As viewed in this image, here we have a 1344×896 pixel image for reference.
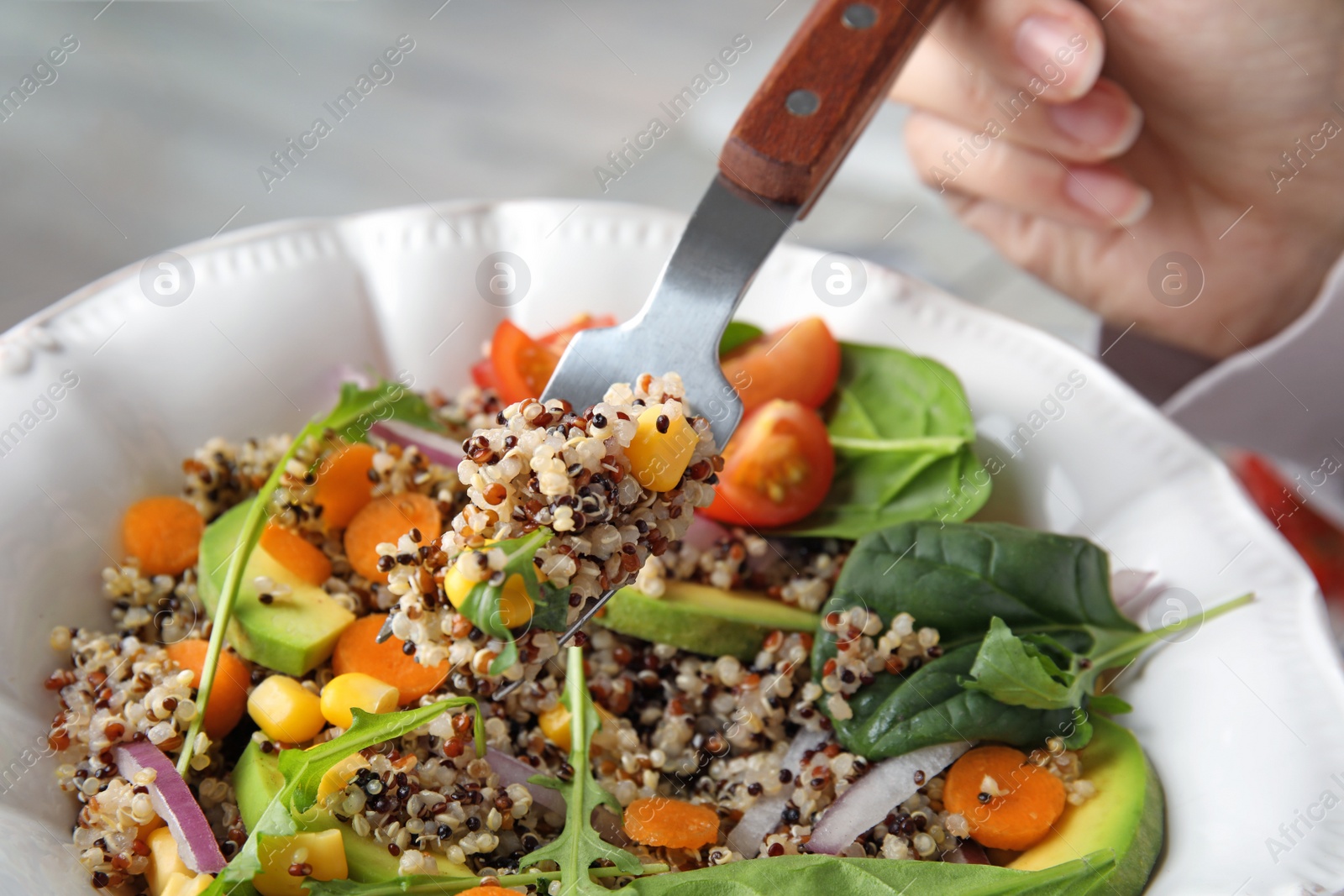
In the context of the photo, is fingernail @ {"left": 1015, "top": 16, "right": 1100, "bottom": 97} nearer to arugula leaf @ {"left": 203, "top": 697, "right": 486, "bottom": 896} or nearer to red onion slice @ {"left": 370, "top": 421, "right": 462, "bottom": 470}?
red onion slice @ {"left": 370, "top": 421, "right": 462, "bottom": 470}

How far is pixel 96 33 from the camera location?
149 inches

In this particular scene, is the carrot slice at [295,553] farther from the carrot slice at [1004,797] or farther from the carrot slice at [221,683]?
the carrot slice at [1004,797]

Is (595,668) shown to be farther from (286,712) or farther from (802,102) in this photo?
(802,102)

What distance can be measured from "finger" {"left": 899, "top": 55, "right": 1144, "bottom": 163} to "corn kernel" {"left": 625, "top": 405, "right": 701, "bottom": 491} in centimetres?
143

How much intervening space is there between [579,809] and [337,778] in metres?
0.33

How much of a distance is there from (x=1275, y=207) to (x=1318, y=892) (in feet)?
6.40

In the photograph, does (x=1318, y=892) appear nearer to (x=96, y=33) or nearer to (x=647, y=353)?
(x=647, y=353)

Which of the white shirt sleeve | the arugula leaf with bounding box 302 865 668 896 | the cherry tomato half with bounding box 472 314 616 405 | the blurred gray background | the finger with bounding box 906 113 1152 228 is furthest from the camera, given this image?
the blurred gray background

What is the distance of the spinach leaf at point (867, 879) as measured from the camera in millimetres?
1313

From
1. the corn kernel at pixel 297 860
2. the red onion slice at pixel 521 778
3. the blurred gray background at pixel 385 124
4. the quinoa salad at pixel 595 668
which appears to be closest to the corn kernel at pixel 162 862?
the quinoa salad at pixel 595 668

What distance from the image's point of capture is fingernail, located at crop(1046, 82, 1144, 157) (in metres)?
2.35

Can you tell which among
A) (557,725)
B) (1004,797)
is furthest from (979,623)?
(557,725)

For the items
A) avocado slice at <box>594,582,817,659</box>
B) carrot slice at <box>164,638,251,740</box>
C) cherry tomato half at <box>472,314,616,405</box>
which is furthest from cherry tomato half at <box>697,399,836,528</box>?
carrot slice at <box>164,638,251,740</box>

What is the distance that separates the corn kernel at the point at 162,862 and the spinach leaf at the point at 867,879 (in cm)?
59
